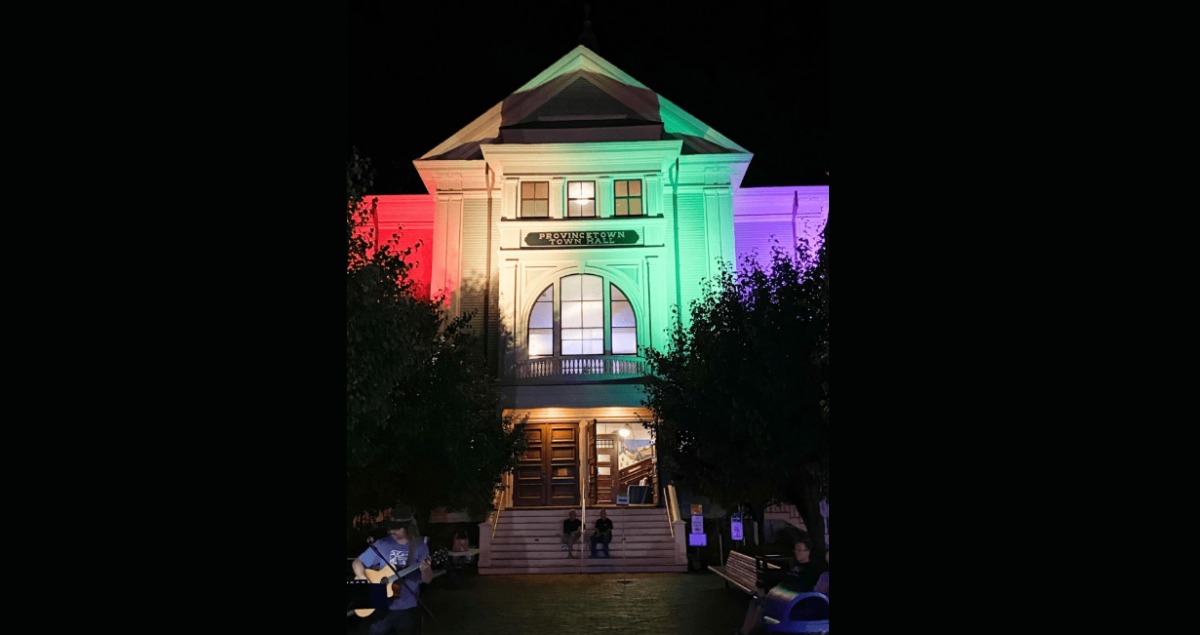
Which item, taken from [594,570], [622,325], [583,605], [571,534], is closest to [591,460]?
[622,325]

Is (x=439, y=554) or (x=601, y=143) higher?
(x=601, y=143)

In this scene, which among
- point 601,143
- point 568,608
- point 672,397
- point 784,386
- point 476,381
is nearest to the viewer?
point 568,608

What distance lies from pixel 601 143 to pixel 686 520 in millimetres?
12817

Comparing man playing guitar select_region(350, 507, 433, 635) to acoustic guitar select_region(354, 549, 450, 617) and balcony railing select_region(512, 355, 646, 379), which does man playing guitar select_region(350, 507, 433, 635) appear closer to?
acoustic guitar select_region(354, 549, 450, 617)

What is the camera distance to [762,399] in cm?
2088

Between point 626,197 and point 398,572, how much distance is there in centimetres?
2306

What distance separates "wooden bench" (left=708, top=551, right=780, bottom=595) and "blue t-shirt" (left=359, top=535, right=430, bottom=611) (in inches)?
263

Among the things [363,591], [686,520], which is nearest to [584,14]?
[686,520]

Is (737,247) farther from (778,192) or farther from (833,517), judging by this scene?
(833,517)

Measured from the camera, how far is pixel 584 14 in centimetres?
3669

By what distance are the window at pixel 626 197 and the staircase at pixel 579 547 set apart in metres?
10.3

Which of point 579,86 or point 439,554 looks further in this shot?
point 579,86

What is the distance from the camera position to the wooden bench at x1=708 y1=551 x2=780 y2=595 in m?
16.1

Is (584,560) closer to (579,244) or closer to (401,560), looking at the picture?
(579,244)
